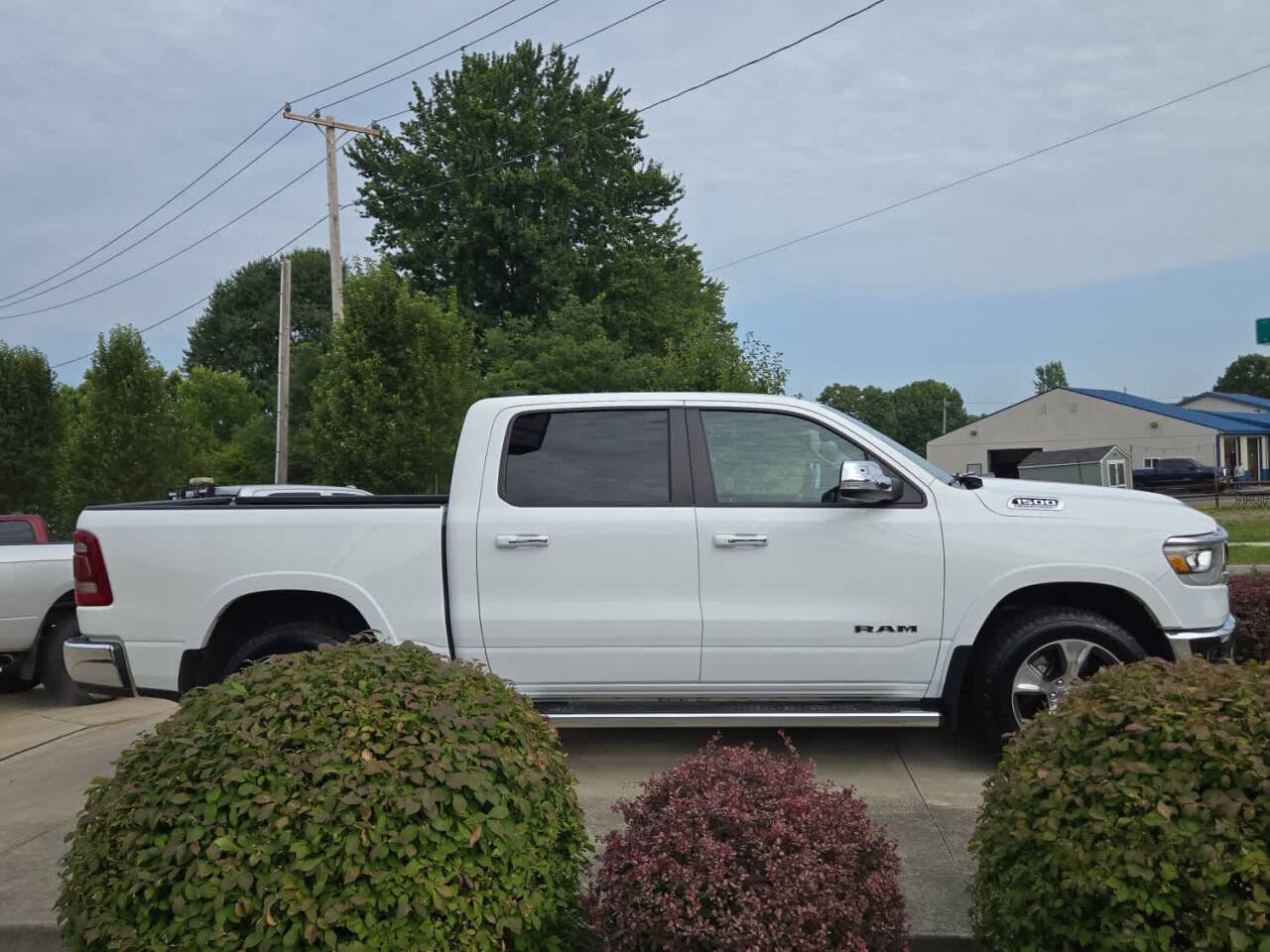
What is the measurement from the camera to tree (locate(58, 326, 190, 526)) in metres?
19.9

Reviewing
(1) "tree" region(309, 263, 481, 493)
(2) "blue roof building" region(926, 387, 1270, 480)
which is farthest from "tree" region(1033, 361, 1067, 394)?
(1) "tree" region(309, 263, 481, 493)

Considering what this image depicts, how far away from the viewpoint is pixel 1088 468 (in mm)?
25750

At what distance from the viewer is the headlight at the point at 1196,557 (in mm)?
5086

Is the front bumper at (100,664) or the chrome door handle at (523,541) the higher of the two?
the chrome door handle at (523,541)

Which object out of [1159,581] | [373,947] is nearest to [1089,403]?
[1159,581]

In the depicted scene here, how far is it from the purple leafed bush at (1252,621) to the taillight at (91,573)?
6.50 m

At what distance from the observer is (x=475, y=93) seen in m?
32.5

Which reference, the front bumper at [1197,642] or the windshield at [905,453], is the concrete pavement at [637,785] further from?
the windshield at [905,453]

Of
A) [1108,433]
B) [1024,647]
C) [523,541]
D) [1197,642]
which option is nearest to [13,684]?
[523,541]

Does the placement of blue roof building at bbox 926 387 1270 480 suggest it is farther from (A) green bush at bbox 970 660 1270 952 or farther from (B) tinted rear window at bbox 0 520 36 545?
(A) green bush at bbox 970 660 1270 952

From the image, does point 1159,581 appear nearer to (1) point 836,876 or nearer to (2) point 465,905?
(1) point 836,876

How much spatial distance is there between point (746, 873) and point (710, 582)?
8.11ft

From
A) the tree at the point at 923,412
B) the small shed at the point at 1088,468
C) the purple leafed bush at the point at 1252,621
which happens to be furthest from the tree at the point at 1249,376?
the purple leafed bush at the point at 1252,621

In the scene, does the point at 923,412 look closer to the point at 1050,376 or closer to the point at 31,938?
the point at 1050,376
